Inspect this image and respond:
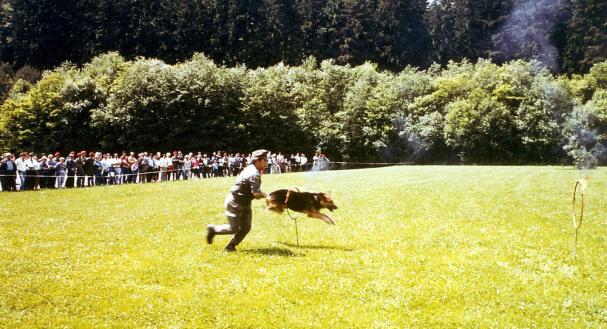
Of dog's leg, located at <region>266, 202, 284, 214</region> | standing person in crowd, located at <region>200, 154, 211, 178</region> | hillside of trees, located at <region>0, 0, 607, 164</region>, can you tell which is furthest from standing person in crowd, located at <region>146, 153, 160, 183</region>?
dog's leg, located at <region>266, 202, 284, 214</region>

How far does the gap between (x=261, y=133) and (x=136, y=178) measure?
30.3 metres

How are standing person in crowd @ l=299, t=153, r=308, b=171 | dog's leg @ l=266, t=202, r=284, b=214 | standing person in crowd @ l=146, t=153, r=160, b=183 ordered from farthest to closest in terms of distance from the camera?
standing person in crowd @ l=299, t=153, r=308, b=171
standing person in crowd @ l=146, t=153, r=160, b=183
dog's leg @ l=266, t=202, r=284, b=214

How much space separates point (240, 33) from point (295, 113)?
38.9m

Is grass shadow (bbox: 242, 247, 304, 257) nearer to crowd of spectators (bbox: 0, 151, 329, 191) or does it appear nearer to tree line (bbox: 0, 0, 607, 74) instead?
crowd of spectators (bbox: 0, 151, 329, 191)

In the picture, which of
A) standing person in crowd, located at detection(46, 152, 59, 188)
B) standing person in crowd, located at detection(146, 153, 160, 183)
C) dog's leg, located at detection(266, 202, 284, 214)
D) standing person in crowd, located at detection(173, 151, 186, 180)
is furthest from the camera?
standing person in crowd, located at detection(173, 151, 186, 180)

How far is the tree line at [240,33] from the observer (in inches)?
3957

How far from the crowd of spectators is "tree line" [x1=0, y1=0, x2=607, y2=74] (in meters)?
47.1

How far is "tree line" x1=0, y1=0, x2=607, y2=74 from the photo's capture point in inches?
3957

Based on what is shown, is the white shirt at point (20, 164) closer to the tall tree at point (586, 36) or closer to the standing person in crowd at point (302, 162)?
the standing person in crowd at point (302, 162)

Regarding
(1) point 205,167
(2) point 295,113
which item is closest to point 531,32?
(2) point 295,113

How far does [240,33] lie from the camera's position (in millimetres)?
103875

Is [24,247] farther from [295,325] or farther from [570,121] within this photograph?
[570,121]

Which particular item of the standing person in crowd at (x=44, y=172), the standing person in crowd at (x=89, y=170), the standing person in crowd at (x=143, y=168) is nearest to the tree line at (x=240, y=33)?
A: the standing person in crowd at (x=143, y=168)

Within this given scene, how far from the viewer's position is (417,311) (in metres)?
8.45
